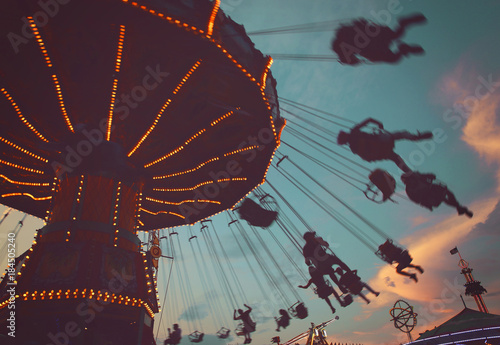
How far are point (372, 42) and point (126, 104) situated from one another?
8069 mm

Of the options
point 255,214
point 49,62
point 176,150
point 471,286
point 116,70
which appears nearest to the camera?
point 49,62

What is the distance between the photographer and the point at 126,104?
35.2 feet

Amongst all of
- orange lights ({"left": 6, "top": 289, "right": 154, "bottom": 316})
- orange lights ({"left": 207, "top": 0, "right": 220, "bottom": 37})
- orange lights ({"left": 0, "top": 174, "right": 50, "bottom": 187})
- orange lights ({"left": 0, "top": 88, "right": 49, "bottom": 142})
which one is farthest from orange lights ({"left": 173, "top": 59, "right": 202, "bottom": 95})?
orange lights ({"left": 0, "top": 174, "right": 50, "bottom": 187})

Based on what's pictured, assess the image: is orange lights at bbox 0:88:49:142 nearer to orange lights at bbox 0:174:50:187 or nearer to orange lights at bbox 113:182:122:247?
orange lights at bbox 113:182:122:247

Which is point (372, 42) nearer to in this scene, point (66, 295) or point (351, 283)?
point (351, 283)

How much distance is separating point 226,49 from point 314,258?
8.95 metres

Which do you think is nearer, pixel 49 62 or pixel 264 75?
pixel 49 62

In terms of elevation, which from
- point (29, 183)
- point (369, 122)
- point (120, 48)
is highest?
point (29, 183)

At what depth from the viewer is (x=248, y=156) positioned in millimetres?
13383

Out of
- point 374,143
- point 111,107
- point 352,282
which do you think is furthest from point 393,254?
point 111,107

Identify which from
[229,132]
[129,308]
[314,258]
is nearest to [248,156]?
[229,132]

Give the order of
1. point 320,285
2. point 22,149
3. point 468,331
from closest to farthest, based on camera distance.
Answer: point 22,149 → point 320,285 → point 468,331

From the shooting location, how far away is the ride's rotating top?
841cm

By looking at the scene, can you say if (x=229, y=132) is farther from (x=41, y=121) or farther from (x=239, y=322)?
(x=239, y=322)
